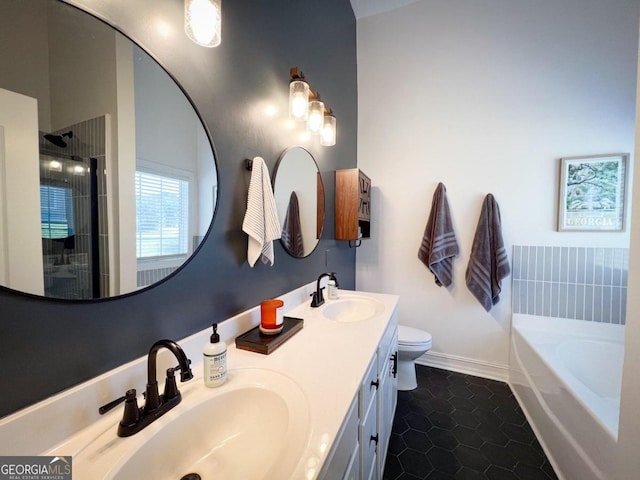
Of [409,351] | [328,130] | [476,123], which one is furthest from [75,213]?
[476,123]

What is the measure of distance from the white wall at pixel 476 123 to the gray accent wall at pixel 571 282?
9 centimetres

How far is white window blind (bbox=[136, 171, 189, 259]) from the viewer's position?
0.75 meters

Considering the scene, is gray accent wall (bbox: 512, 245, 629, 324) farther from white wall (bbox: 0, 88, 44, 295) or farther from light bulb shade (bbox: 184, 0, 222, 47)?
white wall (bbox: 0, 88, 44, 295)

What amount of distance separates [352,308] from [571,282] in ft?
5.78

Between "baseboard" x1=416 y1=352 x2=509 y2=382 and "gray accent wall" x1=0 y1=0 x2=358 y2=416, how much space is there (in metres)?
1.48

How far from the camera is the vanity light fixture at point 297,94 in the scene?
1.31 meters

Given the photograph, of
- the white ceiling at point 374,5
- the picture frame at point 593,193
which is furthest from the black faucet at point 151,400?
the white ceiling at point 374,5

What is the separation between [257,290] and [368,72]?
244cm

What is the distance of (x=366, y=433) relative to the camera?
92 cm

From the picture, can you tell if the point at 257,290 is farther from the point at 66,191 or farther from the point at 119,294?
the point at 66,191

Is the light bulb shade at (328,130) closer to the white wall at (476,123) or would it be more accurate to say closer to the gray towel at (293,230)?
the gray towel at (293,230)

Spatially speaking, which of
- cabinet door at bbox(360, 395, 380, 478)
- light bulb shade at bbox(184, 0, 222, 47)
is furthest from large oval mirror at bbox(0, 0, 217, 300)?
cabinet door at bbox(360, 395, 380, 478)

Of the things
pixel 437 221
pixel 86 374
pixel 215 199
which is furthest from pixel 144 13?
pixel 437 221

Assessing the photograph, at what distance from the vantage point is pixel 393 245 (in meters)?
2.48
